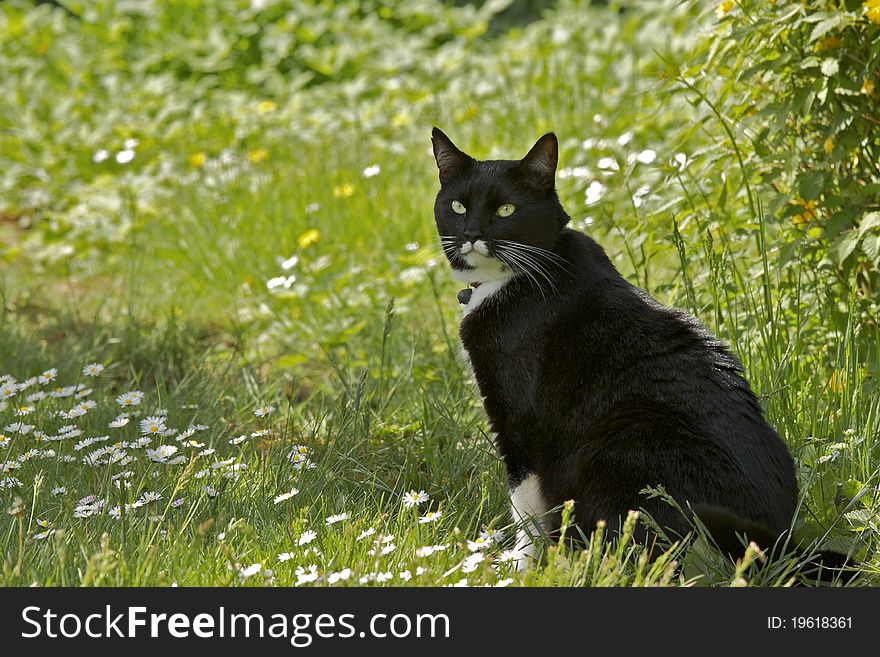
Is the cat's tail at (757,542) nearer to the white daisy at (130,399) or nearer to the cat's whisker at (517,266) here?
the cat's whisker at (517,266)

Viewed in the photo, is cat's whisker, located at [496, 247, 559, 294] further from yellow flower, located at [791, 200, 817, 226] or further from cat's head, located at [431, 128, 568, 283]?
yellow flower, located at [791, 200, 817, 226]

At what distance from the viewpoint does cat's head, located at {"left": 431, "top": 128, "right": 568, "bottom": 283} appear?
112 inches

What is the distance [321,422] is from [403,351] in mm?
864

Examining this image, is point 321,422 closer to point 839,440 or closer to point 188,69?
point 839,440

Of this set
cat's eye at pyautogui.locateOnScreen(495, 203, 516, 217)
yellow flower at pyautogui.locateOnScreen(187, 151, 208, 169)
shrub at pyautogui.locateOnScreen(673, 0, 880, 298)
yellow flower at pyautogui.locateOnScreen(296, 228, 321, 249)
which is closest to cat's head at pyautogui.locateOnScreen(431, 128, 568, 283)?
cat's eye at pyautogui.locateOnScreen(495, 203, 516, 217)

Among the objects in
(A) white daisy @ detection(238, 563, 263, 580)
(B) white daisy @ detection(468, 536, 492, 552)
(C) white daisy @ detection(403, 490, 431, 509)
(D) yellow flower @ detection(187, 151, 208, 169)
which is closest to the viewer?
(A) white daisy @ detection(238, 563, 263, 580)

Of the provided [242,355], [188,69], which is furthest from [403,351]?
[188,69]

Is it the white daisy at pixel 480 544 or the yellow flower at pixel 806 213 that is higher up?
the yellow flower at pixel 806 213

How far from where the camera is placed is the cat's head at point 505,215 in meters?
2.85

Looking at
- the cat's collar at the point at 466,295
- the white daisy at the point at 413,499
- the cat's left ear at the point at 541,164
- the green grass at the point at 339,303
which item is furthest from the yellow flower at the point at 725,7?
the white daisy at the point at 413,499

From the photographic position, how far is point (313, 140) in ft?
20.7

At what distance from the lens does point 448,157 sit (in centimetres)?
304

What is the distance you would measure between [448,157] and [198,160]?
342 cm

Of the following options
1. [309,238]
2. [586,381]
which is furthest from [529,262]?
[309,238]
